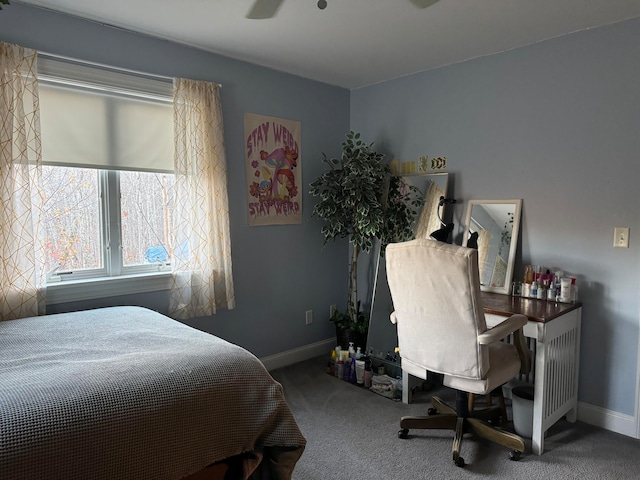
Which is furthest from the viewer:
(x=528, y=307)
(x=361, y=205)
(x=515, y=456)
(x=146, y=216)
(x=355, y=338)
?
(x=355, y=338)

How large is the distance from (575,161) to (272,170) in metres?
2.12

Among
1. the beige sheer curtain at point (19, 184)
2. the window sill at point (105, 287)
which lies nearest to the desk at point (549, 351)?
the window sill at point (105, 287)

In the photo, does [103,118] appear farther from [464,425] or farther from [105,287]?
[464,425]

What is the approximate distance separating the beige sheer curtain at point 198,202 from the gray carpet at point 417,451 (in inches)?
40.5

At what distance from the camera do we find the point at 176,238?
2.89 meters

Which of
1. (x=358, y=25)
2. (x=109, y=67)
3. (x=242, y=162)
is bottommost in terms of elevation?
(x=242, y=162)

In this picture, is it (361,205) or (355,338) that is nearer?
(361,205)

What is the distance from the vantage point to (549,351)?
7.77ft

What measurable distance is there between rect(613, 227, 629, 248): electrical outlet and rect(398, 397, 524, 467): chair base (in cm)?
121

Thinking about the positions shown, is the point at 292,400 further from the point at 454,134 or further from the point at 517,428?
the point at 454,134

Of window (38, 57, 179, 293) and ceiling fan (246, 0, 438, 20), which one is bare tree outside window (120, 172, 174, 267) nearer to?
window (38, 57, 179, 293)

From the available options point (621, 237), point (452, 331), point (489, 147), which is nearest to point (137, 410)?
point (452, 331)

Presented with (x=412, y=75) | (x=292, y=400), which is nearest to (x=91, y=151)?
(x=292, y=400)

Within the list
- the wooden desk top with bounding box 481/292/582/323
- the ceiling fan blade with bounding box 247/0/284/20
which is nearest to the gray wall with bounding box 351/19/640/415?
the wooden desk top with bounding box 481/292/582/323
